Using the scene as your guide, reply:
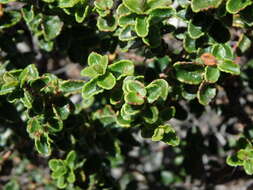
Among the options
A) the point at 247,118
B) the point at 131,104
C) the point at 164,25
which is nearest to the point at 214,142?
the point at 247,118

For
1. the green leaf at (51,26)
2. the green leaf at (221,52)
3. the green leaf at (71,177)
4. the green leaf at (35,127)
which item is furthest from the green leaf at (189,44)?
the green leaf at (71,177)

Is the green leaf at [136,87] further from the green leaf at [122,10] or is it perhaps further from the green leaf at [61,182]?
the green leaf at [61,182]

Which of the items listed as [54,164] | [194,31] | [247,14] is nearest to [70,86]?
[54,164]

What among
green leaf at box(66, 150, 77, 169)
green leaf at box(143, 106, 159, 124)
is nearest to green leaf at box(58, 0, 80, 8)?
green leaf at box(143, 106, 159, 124)

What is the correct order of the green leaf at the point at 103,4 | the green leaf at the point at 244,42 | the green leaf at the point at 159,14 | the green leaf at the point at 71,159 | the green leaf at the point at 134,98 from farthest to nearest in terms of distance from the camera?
1. the green leaf at the point at 71,159
2. the green leaf at the point at 244,42
3. the green leaf at the point at 103,4
4. the green leaf at the point at 159,14
5. the green leaf at the point at 134,98

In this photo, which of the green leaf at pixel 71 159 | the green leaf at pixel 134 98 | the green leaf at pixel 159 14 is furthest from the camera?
the green leaf at pixel 71 159

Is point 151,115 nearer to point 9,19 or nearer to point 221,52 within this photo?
point 221,52

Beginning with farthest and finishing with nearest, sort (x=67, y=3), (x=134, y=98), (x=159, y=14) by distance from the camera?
(x=67, y=3)
(x=159, y=14)
(x=134, y=98)
